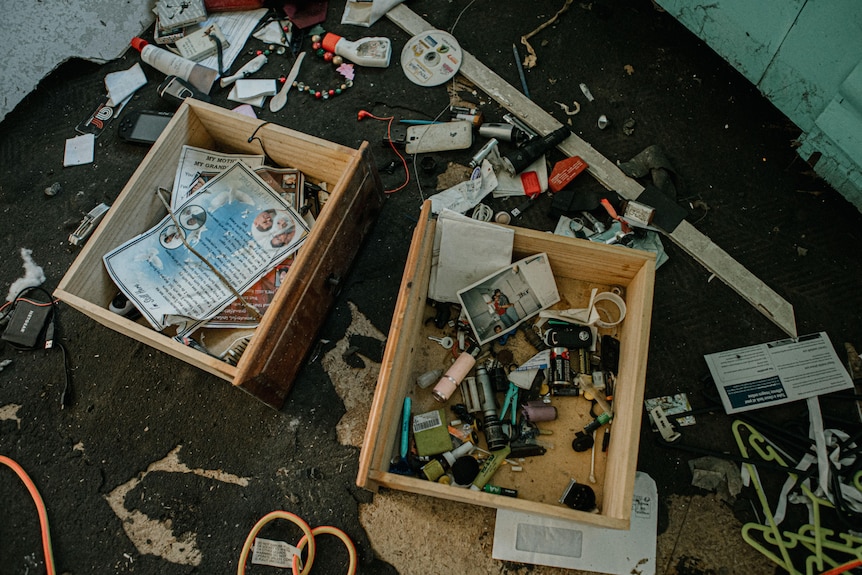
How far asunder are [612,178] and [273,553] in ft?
5.61

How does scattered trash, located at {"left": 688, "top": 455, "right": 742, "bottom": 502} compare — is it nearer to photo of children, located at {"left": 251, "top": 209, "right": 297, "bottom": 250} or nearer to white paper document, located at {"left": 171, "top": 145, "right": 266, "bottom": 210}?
photo of children, located at {"left": 251, "top": 209, "right": 297, "bottom": 250}

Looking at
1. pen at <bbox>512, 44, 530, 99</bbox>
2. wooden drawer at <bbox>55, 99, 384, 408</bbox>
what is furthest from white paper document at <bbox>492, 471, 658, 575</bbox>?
pen at <bbox>512, 44, 530, 99</bbox>

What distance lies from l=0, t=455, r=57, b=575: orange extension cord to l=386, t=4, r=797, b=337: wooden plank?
2.11 metres

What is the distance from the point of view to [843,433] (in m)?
1.79

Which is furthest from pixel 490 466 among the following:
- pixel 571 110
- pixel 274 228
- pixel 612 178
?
pixel 571 110

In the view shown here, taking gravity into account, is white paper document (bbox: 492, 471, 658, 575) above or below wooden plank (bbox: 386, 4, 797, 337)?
below

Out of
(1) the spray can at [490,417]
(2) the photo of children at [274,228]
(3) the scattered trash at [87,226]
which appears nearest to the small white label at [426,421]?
(1) the spray can at [490,417]

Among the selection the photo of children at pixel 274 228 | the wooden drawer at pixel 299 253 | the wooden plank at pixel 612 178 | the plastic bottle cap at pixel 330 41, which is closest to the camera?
the wooden drawer at pixel 299 253

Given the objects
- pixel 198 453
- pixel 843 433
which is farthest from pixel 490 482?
pixel 843 433

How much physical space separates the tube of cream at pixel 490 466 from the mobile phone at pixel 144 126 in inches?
69.6

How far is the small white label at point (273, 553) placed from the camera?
178 cm

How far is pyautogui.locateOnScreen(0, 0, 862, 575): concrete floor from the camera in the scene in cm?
181

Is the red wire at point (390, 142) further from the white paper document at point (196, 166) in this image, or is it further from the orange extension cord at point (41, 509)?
the orange extension cord at point (41, 509)

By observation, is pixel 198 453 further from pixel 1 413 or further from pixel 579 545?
pixel 579 545
